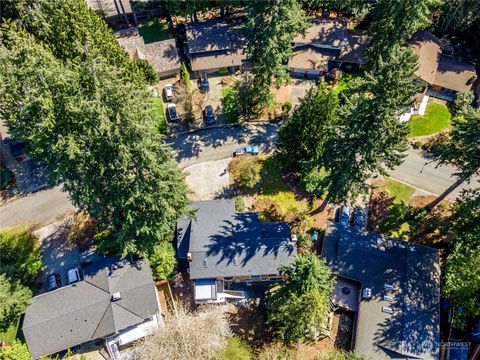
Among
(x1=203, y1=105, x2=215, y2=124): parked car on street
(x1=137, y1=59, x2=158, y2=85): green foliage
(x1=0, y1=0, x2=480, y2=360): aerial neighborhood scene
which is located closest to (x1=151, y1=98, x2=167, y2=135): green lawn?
(x1=0, y1=0, x2=480, y2=360): aerial neighborhood scene

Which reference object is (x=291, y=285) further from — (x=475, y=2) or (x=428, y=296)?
(x=475, y=2)

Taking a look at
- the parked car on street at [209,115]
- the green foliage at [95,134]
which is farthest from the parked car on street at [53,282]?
the parked car on street at [209,115]

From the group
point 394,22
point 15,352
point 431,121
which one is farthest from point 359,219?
point 15,352

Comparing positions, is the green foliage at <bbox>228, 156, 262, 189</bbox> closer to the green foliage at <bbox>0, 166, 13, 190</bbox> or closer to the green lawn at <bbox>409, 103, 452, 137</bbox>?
the green lawn at <bbox>409, 103, 452, 137</bbox>

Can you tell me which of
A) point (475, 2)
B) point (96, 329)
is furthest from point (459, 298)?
point (475, 2)

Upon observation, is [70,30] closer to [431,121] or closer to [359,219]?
[359,219]
